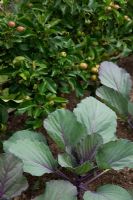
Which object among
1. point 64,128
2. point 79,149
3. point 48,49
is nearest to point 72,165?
point 79,149

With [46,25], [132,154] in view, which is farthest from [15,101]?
[132,154]

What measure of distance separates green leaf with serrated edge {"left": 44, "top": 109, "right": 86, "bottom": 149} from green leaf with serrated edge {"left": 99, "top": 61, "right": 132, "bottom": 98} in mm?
415

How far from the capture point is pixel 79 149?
215cm

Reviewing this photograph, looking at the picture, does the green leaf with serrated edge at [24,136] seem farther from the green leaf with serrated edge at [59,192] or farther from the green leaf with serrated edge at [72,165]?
the green leaf with serrated edge at [59,192]

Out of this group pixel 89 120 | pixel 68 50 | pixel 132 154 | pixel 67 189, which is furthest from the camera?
pixel 68 50

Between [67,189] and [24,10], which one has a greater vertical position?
[24,10]

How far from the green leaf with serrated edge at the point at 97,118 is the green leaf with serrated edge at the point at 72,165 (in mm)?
182

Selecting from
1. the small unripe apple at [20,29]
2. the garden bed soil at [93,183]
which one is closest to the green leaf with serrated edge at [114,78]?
the garden bed soil at [93,183]

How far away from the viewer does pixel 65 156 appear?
2.07 metres

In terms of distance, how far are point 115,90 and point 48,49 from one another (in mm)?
465

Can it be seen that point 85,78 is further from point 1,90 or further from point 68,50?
point 1,90

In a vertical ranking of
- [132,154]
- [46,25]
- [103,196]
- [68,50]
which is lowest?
[103,196]

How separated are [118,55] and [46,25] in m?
0.82

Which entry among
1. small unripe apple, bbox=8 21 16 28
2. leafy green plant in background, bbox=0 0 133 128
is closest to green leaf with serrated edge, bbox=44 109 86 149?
leafy green plant in background, bbox=0 0 133 128
